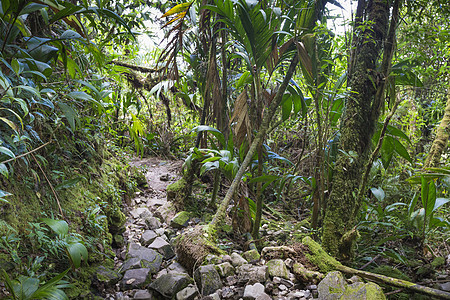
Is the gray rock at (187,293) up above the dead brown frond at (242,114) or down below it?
below

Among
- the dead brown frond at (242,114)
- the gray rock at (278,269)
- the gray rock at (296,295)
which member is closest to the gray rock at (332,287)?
the gray rock at (296,295)

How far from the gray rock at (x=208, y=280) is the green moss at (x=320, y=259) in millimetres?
651

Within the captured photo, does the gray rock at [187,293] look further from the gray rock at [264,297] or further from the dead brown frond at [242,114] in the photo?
the dead brown frond at [242,114]

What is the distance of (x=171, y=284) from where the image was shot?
174 centimetres

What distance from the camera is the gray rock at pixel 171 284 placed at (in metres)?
1.71

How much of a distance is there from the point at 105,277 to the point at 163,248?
26.7 inches

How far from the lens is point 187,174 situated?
134 inches

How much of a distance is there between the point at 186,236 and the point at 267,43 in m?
1.63

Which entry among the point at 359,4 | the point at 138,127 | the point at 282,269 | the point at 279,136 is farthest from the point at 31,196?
the point at 279,136

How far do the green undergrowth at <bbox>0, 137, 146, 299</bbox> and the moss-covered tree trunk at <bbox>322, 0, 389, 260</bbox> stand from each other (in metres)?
1.69

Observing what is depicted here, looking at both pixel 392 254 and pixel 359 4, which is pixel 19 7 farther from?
pixel 392 254

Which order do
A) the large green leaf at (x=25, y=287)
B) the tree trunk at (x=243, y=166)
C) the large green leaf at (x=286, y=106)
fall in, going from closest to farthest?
1. the large green leaf at (x=25, y=287)
2. the tree trunk at (x=243, y=166)
3. the large green leaf at (x=286, y=106)

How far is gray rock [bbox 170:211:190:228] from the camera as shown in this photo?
2.99 metres

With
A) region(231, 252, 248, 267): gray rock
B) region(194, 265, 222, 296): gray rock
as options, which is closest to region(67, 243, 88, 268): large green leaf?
region(194, 265, 222, 296): gray rock
